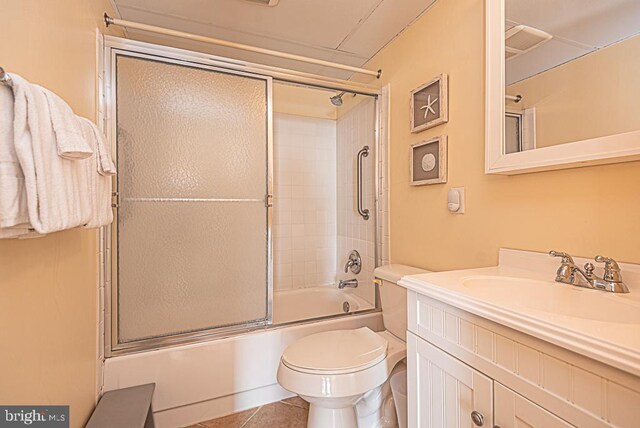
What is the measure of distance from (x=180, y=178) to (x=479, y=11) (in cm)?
170

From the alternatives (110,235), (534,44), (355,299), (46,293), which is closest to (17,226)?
(46,293)

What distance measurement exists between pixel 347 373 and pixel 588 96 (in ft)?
4.31

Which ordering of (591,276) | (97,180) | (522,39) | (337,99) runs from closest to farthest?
(591,276) < (97,180) < (522,39) < (337,99)

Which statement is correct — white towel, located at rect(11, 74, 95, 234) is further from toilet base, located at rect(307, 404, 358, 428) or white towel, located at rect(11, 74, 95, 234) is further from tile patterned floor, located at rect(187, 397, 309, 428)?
tile patterned floor, located at rect(187, 397, 309, 428)

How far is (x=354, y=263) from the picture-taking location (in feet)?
8.07

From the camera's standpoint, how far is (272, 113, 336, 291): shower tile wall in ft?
8.72

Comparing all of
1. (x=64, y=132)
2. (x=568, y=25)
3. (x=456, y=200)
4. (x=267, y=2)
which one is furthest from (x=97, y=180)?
(x=568, y=25)

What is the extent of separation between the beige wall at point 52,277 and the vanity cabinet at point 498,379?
118 cm

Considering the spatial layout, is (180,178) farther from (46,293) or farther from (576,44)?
(576,44)

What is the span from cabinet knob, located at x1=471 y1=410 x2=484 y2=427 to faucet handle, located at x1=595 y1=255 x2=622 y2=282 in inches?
21.5

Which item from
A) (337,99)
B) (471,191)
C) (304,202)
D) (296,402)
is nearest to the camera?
(471,191)

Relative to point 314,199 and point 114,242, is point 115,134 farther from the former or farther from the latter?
point 314,199

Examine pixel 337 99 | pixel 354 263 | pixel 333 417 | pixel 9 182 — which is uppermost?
pixel 337 99

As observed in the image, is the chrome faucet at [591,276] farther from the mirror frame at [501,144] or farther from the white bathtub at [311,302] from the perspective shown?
the white bathtub at [311,302]
